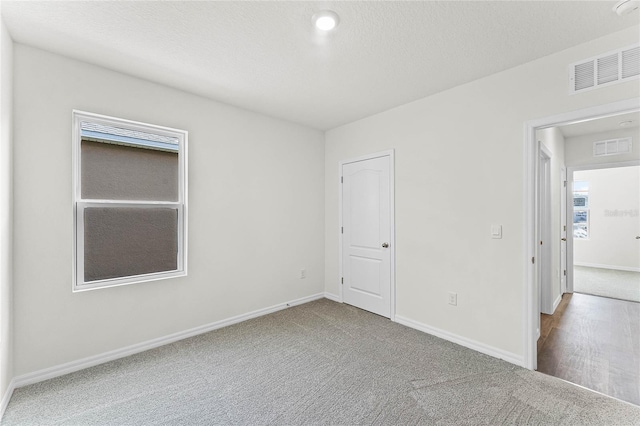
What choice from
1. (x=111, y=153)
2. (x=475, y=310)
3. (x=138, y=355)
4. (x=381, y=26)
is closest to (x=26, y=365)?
(x=138, y=355)

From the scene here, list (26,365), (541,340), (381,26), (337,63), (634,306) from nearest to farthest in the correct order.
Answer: (381,26)
(26,365)
(337,63)
(541,340)
(634,306)

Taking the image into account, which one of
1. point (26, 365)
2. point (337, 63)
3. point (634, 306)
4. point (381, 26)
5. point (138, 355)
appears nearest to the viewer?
point (381, 26)

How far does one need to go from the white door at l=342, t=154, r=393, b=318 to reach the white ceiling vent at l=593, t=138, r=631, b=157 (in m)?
3.43

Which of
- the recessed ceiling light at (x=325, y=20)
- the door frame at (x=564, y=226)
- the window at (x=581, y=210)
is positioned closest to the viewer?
the recessed ceiling light at (x=325, y=20)

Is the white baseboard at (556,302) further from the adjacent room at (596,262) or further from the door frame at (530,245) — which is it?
the door frame at (530,245)

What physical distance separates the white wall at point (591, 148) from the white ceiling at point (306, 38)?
10.2 feet

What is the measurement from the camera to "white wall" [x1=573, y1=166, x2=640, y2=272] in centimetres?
590

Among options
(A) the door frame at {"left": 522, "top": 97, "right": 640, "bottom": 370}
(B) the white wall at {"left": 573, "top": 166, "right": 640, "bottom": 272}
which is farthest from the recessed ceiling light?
(B) the white wall at {"left": 573, "top": 166, "right": 640, "bottom": 272}

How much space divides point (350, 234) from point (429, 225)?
1.25 meters

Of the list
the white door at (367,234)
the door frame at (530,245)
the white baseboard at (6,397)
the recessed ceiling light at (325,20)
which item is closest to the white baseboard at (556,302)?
the door frame at (530,245)

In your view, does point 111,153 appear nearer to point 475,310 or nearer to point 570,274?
point 475,310

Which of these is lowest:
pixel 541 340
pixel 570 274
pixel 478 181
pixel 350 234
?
pixel 541 340

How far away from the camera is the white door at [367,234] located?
11.9ft

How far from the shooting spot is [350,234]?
4.12 meters
